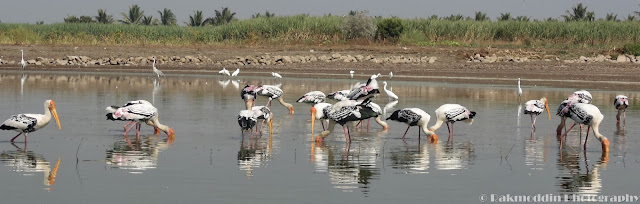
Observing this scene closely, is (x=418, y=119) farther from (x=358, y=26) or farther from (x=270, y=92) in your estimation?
(x=358, y=26)

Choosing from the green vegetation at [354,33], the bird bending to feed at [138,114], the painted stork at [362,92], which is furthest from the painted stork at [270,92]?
the green vegetation at [354,33]

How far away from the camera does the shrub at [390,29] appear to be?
181 ft

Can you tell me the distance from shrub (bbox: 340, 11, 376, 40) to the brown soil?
416 cm

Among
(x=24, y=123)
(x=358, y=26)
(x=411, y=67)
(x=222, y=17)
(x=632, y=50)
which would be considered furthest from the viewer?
(x=222, y=17)

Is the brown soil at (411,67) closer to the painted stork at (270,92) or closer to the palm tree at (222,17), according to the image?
the painted stork at (270,92)

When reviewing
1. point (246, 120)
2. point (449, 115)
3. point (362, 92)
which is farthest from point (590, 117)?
point (362, 92)

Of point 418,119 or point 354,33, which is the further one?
point 354,33

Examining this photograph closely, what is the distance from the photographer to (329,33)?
185 ft

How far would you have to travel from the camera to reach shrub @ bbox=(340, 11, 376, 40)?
179ft

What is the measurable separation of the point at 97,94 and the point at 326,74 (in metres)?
12.8

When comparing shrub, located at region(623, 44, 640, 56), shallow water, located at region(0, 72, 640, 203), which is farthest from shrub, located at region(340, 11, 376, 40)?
shallow water, located at region(0, 72, 640, 203)

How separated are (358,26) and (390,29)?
6.02ft

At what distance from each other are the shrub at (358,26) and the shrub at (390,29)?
42cm

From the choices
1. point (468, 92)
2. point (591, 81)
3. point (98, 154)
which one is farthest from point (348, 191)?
point (591, 81)
